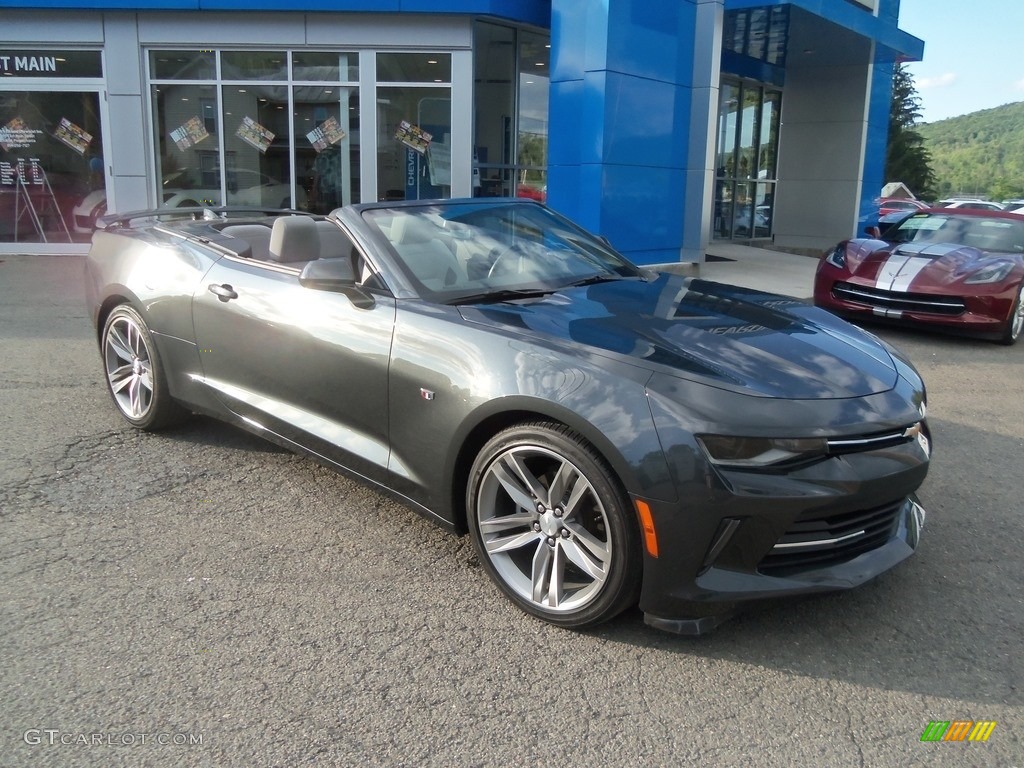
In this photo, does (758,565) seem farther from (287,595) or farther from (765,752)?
(287,595)

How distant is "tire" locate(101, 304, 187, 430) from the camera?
468 cm

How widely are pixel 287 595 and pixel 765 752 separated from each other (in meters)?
1.75

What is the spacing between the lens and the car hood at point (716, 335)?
2838 millimetres

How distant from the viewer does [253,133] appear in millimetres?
13258

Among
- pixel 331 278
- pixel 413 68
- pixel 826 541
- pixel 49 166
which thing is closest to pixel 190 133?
pixel 49 166

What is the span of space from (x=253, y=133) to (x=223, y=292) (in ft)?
33.0

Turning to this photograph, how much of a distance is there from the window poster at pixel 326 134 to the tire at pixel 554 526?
36.9ft

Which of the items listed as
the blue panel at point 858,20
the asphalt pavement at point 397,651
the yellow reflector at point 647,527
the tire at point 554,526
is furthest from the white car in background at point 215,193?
the yellow reflector at point 647,527

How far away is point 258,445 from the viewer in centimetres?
479

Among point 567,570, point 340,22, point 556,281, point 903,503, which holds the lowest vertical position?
point 567,570

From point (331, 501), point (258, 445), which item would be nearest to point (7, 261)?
point (258, 445)

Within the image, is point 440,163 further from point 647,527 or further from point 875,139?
point 647,527

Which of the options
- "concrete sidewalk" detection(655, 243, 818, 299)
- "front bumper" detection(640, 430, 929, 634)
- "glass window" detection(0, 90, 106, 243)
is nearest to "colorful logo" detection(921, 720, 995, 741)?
"front bumper" detection(640, 430, 929, 634)

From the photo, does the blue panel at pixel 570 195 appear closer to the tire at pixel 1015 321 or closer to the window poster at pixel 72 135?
the tire at pixel 1015 321
